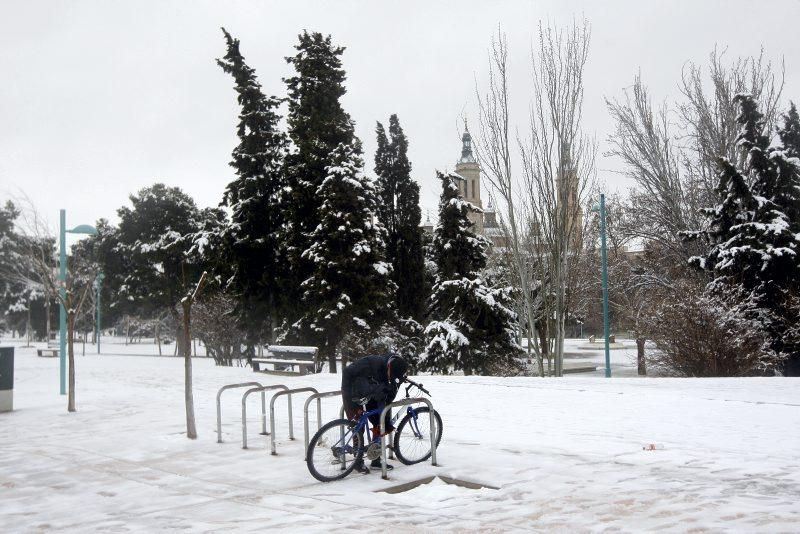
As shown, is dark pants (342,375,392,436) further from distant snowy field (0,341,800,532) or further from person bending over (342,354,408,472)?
distant snowy field (0,341,800,532)

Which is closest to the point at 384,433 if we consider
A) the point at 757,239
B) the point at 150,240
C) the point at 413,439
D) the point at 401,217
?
the point at 413,439

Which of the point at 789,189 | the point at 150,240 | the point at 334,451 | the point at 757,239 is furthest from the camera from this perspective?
the point at 150,240

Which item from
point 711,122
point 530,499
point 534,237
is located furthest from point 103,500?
point 711,122

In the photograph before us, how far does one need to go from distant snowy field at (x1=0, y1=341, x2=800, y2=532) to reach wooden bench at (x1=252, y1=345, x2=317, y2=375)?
7.17 metres

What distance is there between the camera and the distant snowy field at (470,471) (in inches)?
239

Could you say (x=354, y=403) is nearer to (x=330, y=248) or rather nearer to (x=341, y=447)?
(x=341, y=447)

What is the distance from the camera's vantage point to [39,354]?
38469mm

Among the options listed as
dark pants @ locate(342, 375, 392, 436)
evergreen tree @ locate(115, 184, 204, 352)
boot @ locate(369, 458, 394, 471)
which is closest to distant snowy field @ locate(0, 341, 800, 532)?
boot @ locate(369, 458, 394, 471)

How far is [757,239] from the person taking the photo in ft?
71.2

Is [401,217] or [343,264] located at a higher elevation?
[401,217]

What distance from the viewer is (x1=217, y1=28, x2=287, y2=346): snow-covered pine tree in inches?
1174

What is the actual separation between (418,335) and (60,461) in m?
24.0

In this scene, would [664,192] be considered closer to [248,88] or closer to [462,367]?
[462,367]

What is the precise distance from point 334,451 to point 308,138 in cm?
2169
